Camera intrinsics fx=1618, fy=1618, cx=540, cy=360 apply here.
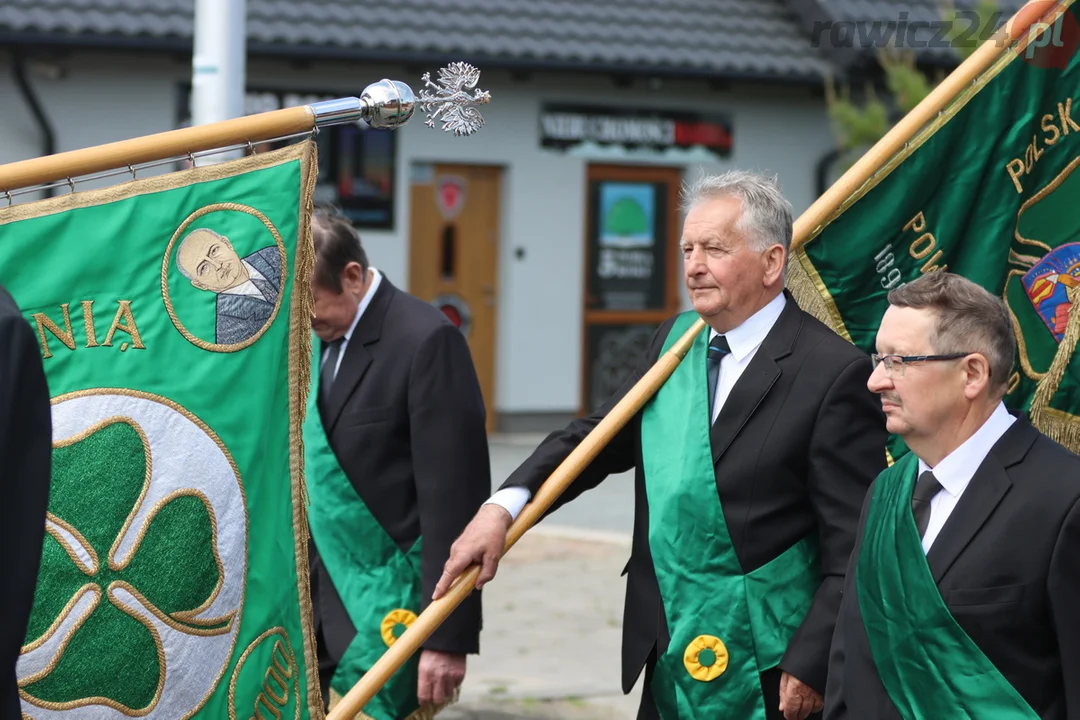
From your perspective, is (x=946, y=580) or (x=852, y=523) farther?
(x=852, y=523)

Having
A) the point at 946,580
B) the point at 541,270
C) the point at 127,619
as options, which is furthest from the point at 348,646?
the point at 541,270

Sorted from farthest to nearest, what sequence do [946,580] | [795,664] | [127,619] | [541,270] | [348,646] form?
1. [541,270]
2. [348,646]
3. [795,664]
4. [127,619]
5. [946,580]

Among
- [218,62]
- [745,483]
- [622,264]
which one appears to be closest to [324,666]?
[745,483]

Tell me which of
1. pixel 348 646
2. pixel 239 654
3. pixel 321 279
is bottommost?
pixel 348 646

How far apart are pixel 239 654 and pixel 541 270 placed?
11455 millimetres

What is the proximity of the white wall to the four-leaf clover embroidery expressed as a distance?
403 inches

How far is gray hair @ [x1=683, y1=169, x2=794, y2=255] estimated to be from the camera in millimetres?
3377

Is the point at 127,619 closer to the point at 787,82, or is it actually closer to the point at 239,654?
the point at 239,654

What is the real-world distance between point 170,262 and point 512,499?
0.93 metres

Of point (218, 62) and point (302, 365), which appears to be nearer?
point (302, 365)

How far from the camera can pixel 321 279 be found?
13.6 ft

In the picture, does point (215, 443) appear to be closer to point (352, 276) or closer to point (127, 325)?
point (127, 325)

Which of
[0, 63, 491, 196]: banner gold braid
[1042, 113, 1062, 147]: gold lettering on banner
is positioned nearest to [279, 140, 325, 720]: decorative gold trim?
[0, 63, 491, 196]: banner gold braid

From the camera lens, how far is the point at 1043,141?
3.91m
